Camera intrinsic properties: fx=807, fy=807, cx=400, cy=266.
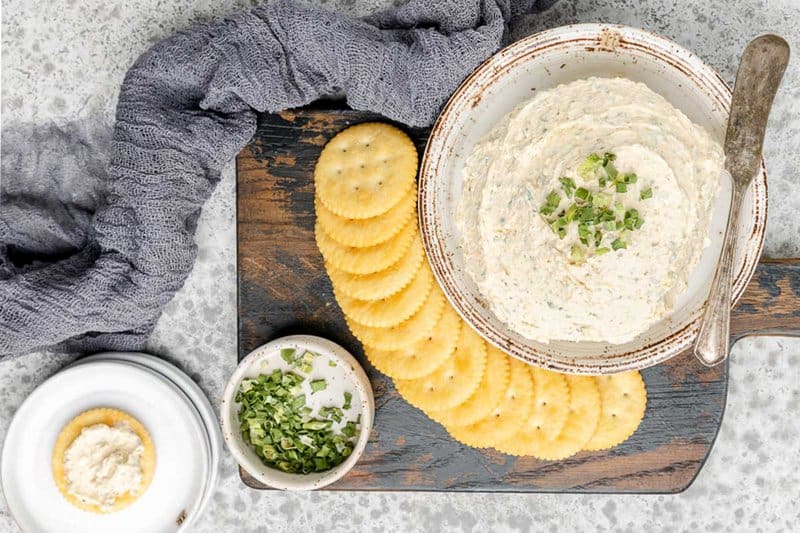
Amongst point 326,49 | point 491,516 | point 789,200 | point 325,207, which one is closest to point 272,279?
point 325,207

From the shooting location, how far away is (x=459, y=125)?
174 cm

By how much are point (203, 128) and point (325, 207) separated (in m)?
0.32

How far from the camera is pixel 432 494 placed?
6.79 ft

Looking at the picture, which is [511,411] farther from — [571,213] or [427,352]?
[571,213]

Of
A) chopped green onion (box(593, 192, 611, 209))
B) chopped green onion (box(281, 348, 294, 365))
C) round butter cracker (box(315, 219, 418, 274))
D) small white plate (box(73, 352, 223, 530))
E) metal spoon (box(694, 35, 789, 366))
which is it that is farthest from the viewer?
small white plate (box(73, 352, 223, 530))

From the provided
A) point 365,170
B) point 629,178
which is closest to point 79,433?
point 365,170

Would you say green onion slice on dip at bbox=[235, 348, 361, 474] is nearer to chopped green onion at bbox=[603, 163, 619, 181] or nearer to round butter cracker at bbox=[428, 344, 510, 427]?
round butter cracker at bbox=[428, 344, 510, 427]

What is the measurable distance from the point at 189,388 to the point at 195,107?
67 cm

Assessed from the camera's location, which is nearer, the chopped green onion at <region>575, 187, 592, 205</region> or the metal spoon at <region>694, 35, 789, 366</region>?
the chopped green onion at <region>575, 187, 592, 205</region>

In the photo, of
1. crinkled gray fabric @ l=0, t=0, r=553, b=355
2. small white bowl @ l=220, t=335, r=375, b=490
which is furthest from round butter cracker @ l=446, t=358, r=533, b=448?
crinkled gray fabric @ l=0, t=0, r=553, b=355

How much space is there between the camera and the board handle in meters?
1.83

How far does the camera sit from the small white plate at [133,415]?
1890 mm

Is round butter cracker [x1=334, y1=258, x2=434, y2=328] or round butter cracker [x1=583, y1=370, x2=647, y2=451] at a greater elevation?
round butter cracker [x1=334, y1=258, x2=434, y2=328]

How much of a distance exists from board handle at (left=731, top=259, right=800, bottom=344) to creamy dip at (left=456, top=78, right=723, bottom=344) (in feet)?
1.14
